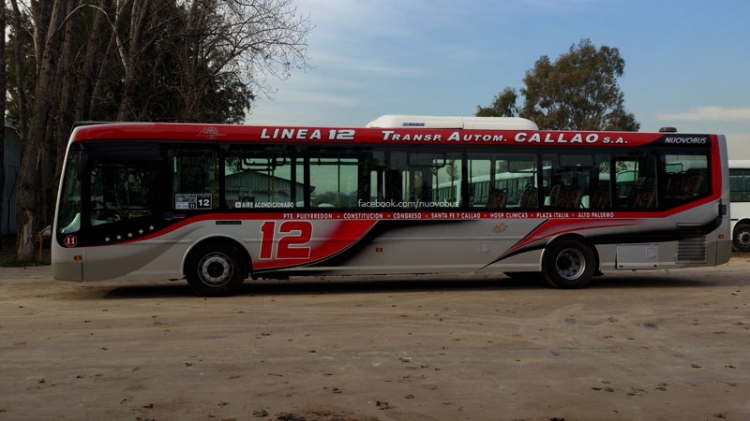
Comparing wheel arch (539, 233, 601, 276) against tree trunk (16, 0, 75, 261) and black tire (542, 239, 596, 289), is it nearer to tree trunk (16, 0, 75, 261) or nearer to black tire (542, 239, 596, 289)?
black tire (542, 239, 596, 289)

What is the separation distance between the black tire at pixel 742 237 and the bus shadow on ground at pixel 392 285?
8.59 meters

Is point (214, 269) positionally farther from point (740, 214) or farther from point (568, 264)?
point (740, 214)

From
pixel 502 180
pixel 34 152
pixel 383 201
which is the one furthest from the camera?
pixel 34 152

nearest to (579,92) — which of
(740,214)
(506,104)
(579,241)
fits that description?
(506,104)

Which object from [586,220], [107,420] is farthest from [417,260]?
[107,420]

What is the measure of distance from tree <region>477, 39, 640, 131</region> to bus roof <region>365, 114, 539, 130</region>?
42.6 meters

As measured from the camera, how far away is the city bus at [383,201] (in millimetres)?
11438

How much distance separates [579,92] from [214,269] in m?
47.7

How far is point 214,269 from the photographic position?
38.8 feet

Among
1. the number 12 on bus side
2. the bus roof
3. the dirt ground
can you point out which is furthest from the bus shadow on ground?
the bus roof

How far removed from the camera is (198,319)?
31.8 feet

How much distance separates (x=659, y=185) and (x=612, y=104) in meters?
44.5

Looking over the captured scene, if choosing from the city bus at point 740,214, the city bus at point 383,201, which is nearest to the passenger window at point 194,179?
the city bus at point 383,201

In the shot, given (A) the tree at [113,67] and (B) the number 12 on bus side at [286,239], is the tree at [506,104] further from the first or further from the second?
(B) the number 12 on bus side at [286,239]
